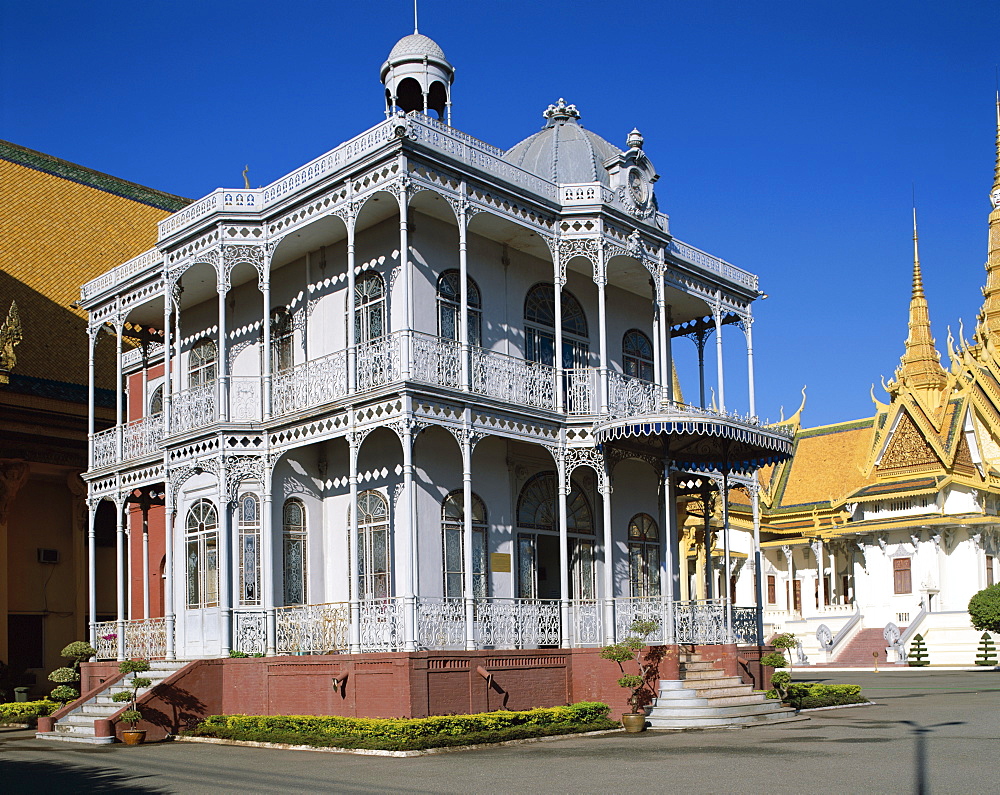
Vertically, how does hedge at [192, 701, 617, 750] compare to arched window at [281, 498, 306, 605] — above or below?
below

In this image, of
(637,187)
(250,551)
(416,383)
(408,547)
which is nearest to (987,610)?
(637,187)

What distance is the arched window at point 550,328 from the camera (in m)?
24.2

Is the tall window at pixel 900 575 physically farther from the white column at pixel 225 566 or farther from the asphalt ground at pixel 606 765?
the white column at pixel 225 566

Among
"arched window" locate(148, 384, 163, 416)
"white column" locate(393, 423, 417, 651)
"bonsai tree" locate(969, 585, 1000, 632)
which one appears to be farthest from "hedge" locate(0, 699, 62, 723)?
"bonsai tree" locate(969, 585, 1000, 632)

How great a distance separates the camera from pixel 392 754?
17000mm

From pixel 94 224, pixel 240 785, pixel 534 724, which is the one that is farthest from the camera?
pixel 94 224

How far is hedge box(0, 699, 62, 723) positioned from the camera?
2392 cm

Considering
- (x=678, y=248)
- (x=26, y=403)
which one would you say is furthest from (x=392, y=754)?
(x=26, y=403)

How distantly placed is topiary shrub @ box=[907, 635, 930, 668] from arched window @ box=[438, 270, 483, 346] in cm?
2989

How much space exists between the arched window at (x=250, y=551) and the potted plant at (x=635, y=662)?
7.07m

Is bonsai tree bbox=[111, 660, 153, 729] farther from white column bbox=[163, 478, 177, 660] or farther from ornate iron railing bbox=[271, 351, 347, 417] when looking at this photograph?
ornate iron railing bbox=[271, 351, 347, 417]

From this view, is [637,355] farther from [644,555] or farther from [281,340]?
[281,340]

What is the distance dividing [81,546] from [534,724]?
1698cm

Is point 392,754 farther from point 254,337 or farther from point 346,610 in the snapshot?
point 254,337
